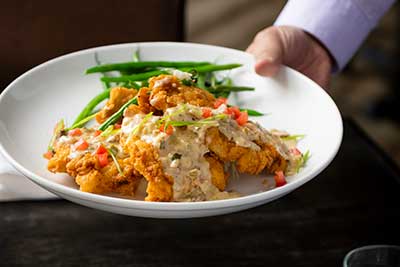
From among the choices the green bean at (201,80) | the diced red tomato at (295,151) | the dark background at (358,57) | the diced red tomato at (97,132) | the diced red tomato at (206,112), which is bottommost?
the dark background at (358,57)

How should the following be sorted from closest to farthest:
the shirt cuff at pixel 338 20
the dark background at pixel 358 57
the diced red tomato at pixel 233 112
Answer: the diced red tomato at pixel 233 112 → the shirt cuff at pixel 338 20 → the dark background at pixel 358 57

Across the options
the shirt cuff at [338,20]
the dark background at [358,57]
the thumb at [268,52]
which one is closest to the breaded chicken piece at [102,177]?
the thumb at [268,52]

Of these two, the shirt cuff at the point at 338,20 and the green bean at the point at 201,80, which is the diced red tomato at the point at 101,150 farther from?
the shirt cuff at the point at 338,20

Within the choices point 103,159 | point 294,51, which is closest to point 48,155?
point 103,159

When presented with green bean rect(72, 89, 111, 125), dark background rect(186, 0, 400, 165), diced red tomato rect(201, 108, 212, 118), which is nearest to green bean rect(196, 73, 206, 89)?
green bean rect(72, 89, 111, 125)

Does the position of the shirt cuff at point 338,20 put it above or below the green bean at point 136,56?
below

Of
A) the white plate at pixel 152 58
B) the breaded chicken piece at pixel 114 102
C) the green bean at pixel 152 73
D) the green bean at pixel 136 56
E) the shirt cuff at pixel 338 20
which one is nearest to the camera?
the white plate at pixel 152 58
